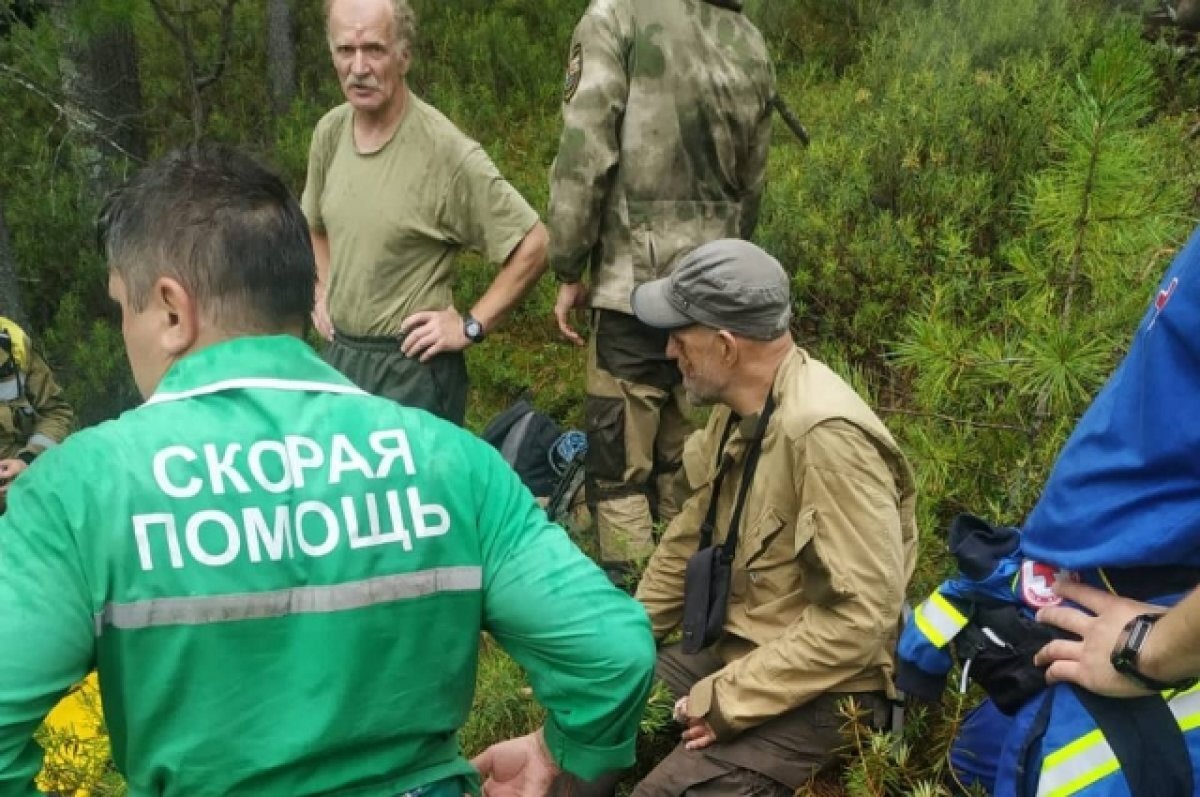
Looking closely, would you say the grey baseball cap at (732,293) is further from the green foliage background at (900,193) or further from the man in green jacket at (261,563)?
the man in green jacket at (261,563)

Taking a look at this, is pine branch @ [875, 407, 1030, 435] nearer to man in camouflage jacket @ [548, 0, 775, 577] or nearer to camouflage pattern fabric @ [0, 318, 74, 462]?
man in camouflage jacket @ [548, 0, 775, 577]

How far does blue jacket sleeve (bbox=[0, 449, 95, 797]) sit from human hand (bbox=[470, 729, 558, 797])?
63cm

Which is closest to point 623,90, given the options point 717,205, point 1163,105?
point 717,205

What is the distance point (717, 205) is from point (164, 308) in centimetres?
279

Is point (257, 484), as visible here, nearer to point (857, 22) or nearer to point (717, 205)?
point (717, 205)

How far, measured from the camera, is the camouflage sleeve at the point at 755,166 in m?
4.14

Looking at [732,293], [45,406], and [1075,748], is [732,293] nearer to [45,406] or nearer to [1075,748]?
[1075,748]

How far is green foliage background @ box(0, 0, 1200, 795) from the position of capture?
3049 mm

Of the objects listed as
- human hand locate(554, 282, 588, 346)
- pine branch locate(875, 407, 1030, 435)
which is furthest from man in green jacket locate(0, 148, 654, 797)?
human hand locate(554, 282, 588, 346)

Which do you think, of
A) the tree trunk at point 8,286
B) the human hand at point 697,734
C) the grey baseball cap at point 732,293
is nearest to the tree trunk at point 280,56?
the tree trunk at point 8,286

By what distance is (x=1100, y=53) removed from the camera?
2789 millimetres

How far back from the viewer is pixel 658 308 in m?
2.98

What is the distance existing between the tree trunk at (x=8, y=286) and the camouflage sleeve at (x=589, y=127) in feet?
9.96

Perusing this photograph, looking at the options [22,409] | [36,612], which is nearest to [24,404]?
[22,409]
